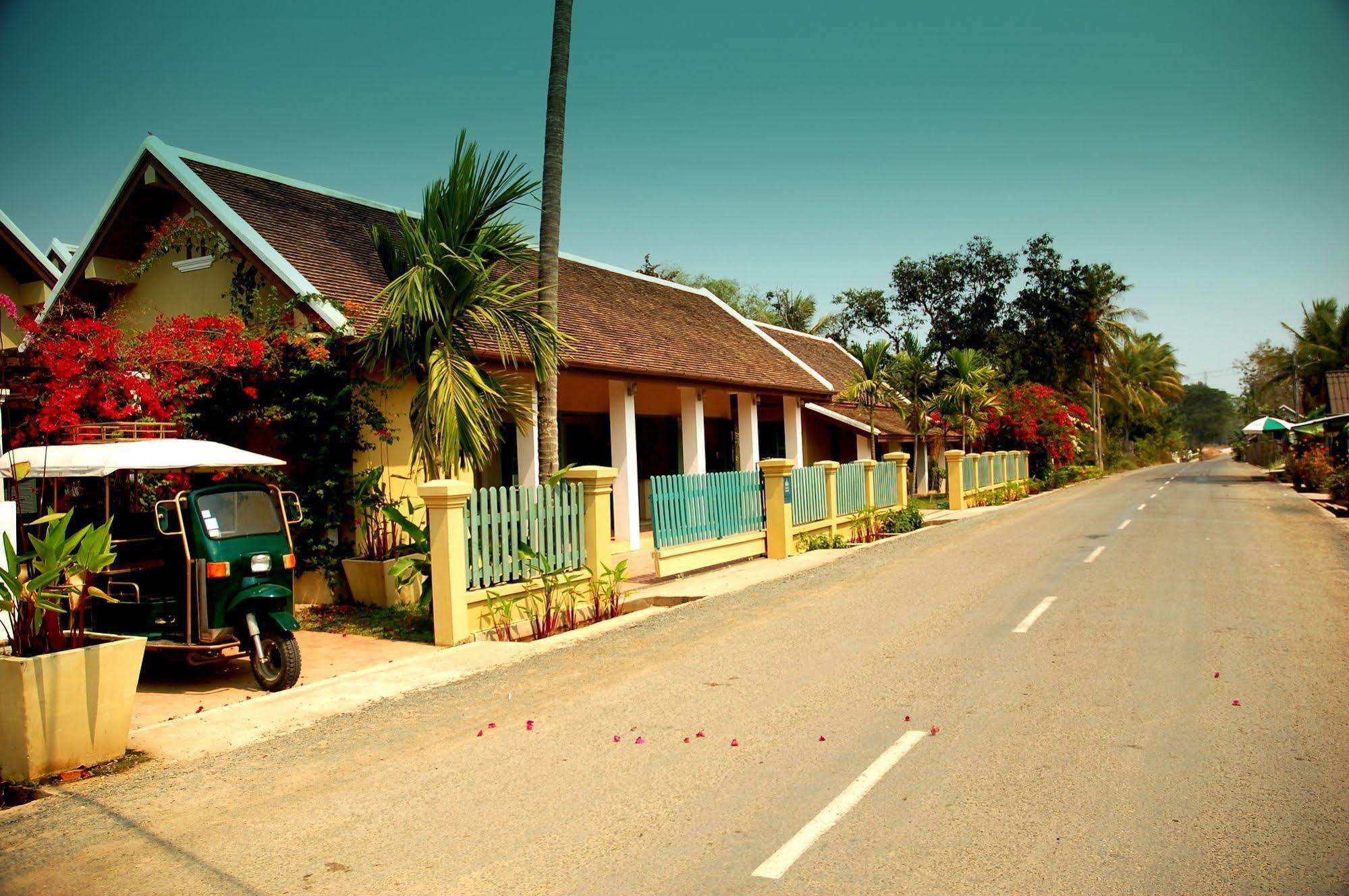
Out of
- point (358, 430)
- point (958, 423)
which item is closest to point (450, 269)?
point (358, 430)

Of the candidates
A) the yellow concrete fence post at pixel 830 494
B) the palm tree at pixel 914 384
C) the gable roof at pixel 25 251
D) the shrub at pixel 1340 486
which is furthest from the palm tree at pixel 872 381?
the gable roof at pixel 25 251

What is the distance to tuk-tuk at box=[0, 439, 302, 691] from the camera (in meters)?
7.95

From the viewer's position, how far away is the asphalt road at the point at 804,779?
A: 404 cm

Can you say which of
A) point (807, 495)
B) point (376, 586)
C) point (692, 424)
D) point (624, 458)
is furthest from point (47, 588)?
point (692, 424)

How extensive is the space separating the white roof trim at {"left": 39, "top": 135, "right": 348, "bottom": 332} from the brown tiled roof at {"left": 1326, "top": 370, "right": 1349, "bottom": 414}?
36261 mm

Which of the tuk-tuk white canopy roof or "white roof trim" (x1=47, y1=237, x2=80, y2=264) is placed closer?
the tuk-tuk white canopy roof

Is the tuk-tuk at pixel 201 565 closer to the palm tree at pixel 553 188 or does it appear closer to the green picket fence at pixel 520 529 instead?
the green picket fence at pixel 520 529

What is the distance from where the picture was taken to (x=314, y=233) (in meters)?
14.5

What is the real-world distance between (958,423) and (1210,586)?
69.5 ft

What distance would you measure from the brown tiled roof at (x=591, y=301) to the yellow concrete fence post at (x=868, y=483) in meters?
2.75

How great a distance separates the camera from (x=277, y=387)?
12062 mm

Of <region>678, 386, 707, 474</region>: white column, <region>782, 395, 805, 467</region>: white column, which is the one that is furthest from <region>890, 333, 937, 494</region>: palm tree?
<region>678, 386, 707, 474</region>: white column

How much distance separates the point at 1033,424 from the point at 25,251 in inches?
1346

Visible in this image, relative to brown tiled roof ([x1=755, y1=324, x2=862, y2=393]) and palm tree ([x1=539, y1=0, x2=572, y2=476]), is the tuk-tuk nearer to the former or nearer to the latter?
palm tree ([x1=539, y1=0, x2=572, y2=476])
